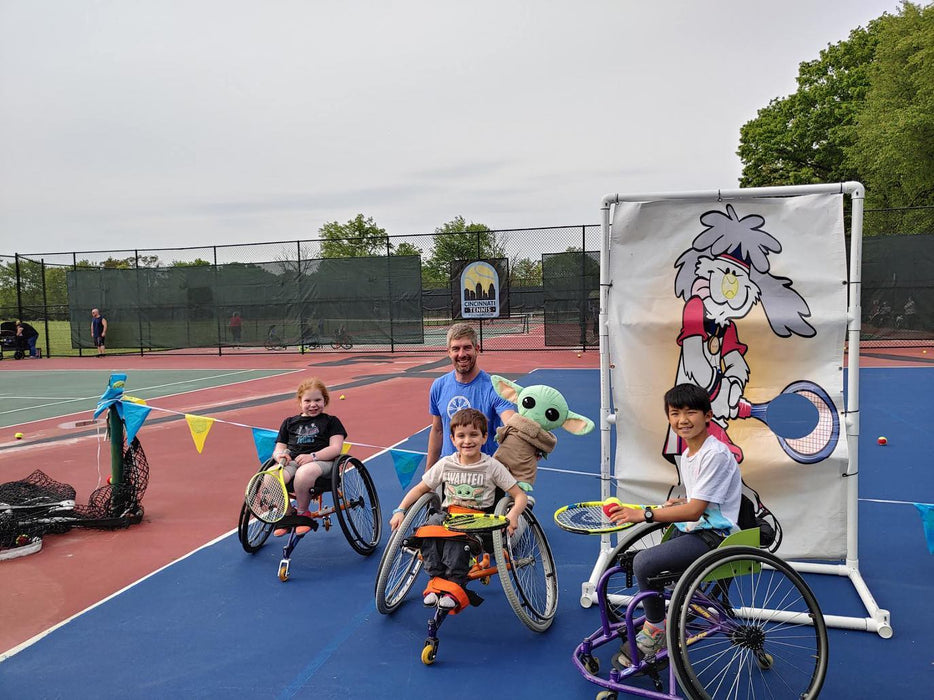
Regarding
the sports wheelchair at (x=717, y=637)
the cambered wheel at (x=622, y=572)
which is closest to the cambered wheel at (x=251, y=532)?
the cambered wheel at (x=622, y=572)

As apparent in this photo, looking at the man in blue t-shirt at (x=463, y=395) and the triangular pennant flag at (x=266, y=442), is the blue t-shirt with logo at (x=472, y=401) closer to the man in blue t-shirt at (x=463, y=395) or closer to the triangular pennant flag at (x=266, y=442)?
the man in blue t-shirt at (x=463, y=395)

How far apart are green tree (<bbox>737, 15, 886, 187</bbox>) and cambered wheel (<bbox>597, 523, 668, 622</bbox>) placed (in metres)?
34.3

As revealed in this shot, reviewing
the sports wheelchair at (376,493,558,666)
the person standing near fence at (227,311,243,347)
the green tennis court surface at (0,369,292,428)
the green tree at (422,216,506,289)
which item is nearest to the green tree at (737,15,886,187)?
the green tree at (422,216,506,289)

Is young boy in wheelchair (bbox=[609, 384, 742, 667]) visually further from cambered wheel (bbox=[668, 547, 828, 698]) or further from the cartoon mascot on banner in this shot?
the cartoon mascot on banner

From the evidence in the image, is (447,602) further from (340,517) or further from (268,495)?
(268,495)

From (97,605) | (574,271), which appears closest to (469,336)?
(97,605)

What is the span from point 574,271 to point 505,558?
638 inches

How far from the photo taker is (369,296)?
2086 centimetres

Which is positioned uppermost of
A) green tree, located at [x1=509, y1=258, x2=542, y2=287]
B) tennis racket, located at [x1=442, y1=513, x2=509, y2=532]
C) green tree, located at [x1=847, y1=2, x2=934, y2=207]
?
green tree, located at [x1=847, y1=2, x2=934, y2=207]

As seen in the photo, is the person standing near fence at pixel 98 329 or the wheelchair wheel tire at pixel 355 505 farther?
the person standing near fence at pixel 98 329

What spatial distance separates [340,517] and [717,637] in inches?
91.0

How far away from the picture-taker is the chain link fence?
1758 cm

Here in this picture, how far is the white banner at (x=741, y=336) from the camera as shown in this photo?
12.6 feet

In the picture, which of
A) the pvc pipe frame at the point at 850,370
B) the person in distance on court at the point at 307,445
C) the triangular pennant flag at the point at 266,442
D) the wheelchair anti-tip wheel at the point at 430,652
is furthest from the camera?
the triangular pennant flag at the point at 266,442
